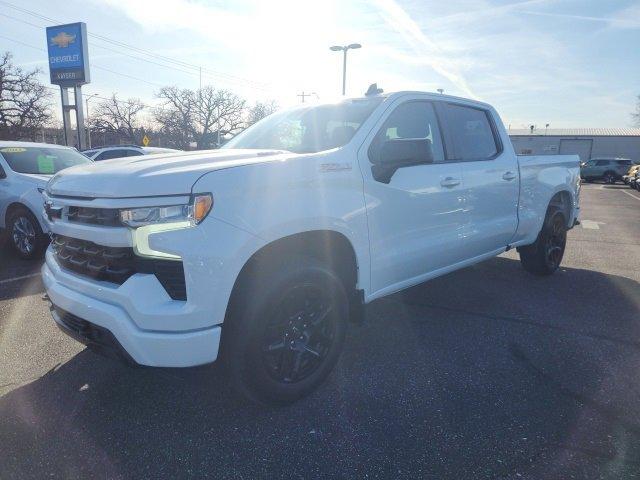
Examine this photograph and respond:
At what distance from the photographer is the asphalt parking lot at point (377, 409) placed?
2273 mm

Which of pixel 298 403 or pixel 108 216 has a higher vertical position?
pixel 108 216

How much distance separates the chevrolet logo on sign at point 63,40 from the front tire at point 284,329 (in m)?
28.9

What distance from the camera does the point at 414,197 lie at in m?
3.34

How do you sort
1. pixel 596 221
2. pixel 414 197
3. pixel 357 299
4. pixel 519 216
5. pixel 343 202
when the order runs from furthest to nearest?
pixel 596 221, pixel 519 216, pixel 414 197, pixel 357 299, pixel 343 202

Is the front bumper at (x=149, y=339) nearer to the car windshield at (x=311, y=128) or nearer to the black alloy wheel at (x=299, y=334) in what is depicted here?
the black alloy wheel at (x=299, y=334)

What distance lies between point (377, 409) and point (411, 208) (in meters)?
1.39

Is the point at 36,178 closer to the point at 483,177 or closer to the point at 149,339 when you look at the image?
the point at 149,339

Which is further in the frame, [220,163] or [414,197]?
[414,197]

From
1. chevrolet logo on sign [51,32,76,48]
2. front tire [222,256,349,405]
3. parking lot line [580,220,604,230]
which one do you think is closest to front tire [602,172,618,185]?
parking lot line [580,220,604,230]

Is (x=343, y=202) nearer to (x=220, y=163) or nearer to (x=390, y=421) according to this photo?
(x=220, y=163)

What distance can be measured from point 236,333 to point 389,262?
4.20 feet

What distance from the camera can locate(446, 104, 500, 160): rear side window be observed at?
4078 mm

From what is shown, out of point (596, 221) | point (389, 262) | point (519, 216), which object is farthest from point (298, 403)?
point (596, 221)

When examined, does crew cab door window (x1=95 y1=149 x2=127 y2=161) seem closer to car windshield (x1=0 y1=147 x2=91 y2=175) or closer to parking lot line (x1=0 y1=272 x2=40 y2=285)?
car windshield (x1=0 y1=147 x2=91 y2=175)
